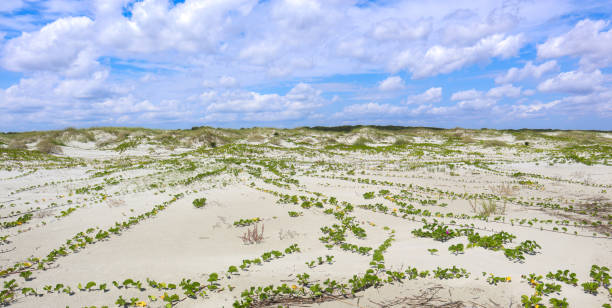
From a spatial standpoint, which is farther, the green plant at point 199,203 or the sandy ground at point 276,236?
the green plant at point 199,203

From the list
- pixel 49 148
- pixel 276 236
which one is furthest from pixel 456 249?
pixel 49 148

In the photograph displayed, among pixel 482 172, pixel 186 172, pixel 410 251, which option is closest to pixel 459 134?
pixel 482 172

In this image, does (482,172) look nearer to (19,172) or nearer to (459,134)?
(19,172)

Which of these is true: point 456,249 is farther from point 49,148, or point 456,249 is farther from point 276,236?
point 49,148

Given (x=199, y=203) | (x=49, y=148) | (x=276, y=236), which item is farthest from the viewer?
(x=49, y=148)

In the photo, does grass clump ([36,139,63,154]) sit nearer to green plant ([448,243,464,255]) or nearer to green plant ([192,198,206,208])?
green plant ([192,198,206,208])

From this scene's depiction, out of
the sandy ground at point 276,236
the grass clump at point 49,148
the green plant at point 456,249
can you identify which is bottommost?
the sandy ground at point 276,236

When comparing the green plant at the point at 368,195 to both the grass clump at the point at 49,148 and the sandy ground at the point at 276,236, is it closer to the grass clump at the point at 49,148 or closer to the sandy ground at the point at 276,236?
the sandy ground at the point at 276,236

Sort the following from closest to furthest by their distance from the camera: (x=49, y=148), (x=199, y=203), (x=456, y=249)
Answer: (x=456, y=249) → (x=199, y=203) → (x=49, y=148)

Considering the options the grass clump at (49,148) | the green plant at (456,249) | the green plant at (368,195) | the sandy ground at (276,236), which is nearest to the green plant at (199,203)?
the sandy ground at (276,236)
